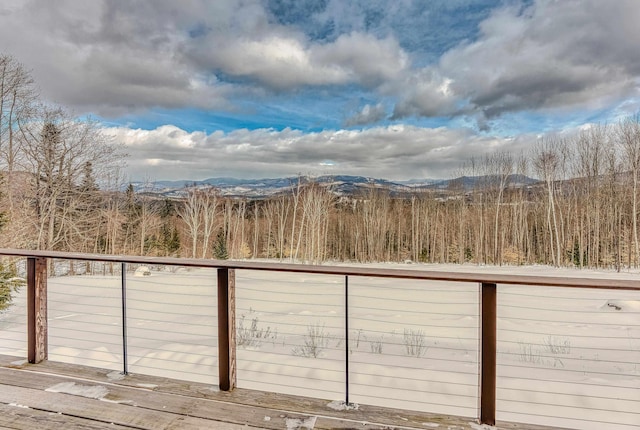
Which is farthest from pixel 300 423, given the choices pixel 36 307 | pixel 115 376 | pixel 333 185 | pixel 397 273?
pixel 333 185

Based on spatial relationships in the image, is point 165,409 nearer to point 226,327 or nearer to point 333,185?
point 226,327

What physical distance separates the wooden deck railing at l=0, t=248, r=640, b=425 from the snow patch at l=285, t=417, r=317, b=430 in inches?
10.4

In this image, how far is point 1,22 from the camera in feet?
30.5

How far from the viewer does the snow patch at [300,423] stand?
4.97 feet

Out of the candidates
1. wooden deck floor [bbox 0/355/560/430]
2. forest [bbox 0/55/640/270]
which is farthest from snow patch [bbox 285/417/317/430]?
forest [bbox 0/55/640/270]

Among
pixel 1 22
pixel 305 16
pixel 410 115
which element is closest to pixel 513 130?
pixel 410 115

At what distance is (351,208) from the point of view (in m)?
30.0

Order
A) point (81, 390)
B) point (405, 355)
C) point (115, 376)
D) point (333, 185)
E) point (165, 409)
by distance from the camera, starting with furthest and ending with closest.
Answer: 1. point (333, 185)
2. point (405, 355)
3. point (115, 376)
4. point (81, 390)
5. point (165, 409)

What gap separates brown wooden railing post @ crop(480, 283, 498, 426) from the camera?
4.98ft

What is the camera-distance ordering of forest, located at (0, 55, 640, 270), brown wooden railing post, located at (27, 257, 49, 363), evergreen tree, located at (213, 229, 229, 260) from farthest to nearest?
1. evergreen tree, located at (213, 229, 229, 260)
2. forest, located at (0, 55, 640, 270)
3. brown wooden railing post, located at (27, 257, 49, 363)

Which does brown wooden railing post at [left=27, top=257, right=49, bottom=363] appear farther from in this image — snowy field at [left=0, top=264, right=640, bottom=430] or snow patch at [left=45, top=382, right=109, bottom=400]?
snow patch at [left=45, top=382, right=109, bottom=400]

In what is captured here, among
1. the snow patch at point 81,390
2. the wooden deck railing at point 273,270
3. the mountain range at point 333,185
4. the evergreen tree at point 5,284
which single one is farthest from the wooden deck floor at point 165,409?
the mountain range at point 333,185

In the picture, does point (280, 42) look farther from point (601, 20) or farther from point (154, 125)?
point (154, 125)

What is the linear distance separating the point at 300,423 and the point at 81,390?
4.09ft
